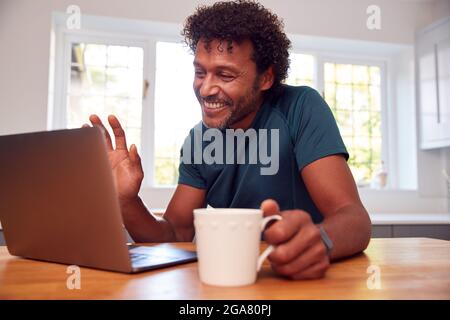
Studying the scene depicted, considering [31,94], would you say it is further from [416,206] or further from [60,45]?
[416,206]

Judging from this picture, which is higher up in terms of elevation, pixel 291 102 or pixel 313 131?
pixel 291 102

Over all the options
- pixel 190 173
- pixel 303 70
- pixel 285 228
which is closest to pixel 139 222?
pixel 190 173

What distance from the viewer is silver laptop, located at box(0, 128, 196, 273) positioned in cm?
55

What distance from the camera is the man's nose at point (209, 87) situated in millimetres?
1234

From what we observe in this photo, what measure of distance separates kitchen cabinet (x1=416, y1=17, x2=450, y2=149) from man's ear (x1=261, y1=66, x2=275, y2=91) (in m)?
1.96

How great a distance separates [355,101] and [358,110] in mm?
81

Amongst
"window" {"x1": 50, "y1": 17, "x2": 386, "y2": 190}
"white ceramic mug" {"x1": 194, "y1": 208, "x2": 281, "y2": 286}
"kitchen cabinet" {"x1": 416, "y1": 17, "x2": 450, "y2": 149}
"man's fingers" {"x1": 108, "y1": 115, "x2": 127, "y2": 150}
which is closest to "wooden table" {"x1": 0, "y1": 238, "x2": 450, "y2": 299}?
"white ceramic mug" {"x1": 194, "y1": 208, "x2": 281, "y2": 286}

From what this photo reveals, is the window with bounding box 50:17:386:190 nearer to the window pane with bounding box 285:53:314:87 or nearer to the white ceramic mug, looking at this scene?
the window pane with bounding box 285:53:314:87

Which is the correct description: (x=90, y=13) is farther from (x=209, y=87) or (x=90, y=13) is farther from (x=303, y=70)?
(x=209, y=87)

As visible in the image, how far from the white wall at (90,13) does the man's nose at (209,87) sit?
168 cm

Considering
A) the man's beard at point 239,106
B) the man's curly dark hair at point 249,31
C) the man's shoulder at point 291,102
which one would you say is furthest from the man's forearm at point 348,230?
the man's curly dark hair at point 249,31

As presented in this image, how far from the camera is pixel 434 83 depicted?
2930 millimetres

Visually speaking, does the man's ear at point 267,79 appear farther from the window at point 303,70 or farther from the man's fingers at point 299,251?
the window at point 303,70
